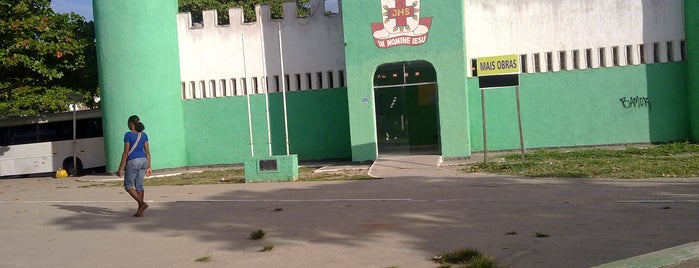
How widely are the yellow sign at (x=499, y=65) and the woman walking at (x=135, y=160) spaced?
9395 millimetres

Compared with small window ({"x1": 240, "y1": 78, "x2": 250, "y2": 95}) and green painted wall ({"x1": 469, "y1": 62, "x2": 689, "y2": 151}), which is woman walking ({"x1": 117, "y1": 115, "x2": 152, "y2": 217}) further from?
green painted wall ({"x1": 469, "y1": 62, "x2": 689, "y2": 151})

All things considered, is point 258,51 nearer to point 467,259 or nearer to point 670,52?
point 670,52

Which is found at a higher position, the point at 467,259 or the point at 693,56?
the point at 693,56

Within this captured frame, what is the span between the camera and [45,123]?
25312mm

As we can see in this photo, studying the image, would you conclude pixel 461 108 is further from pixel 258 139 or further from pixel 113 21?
pixel 113 21

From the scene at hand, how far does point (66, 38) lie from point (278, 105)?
7127mm

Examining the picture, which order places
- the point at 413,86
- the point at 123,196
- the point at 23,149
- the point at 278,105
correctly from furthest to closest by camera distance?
the point at 23,149
the point at 278,105
the point at 413,86
the point at 123,196

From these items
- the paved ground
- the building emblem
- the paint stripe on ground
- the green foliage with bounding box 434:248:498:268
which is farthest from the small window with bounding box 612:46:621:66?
the green foliage with bounding box 434:248:498:268

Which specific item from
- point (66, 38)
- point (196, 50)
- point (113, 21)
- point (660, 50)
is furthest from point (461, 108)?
point (66, 38)

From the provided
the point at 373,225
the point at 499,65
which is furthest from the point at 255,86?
the point at 373,225

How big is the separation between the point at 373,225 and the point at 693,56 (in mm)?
14264

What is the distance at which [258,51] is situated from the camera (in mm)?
22812

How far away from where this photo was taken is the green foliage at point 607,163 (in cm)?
1377

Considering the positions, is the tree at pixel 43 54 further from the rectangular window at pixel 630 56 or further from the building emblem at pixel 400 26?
the rectangular window at pixel 630 56
